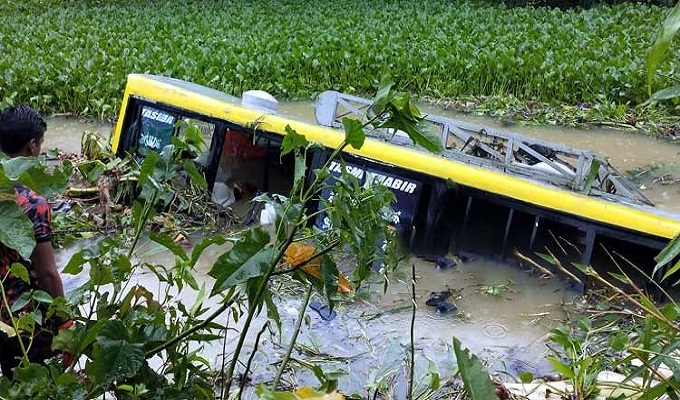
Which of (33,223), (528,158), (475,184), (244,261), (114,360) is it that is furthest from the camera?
(528,158)

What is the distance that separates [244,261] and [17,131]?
2154 millimetres

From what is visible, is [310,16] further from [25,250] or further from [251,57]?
[25,250]

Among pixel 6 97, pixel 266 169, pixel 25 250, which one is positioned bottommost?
pixel 6 97

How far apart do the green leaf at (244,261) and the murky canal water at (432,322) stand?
2.31m

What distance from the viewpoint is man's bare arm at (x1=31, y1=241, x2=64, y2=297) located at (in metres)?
3.15

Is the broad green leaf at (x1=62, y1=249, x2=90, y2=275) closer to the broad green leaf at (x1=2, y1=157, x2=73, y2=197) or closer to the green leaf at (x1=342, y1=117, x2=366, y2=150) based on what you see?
the broad green leaf at (x1=2, y1=157, x2=73, y2=197)

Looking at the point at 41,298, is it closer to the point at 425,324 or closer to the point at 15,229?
the point at 15,229

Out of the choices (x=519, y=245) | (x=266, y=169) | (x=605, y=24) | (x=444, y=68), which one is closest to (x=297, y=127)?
(x=266, y=169)

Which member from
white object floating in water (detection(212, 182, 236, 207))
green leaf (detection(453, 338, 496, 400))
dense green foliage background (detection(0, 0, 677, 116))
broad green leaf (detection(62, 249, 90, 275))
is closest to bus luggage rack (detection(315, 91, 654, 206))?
white object floating in water (detection(212, 182, 236, 207))

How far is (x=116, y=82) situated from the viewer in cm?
1223

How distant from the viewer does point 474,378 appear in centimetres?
170

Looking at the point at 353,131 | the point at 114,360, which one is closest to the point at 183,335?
the point at 114,360

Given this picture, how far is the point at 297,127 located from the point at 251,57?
7.63 metres

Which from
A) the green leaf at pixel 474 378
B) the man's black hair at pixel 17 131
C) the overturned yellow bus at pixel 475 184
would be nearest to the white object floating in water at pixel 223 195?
the overturned yellow bus at pixel 475 184
